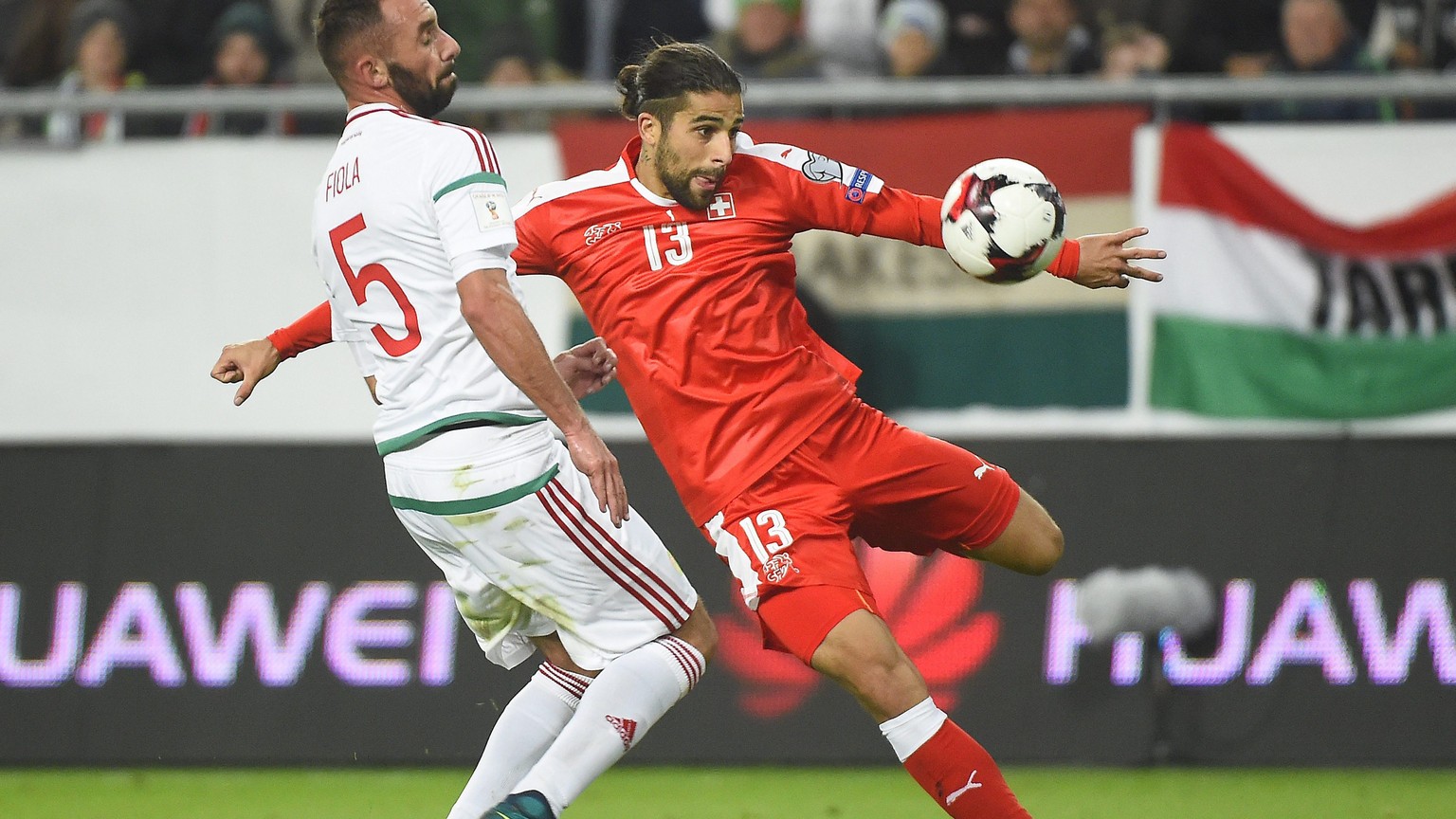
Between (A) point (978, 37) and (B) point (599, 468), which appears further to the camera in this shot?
(A) point (978, 37)

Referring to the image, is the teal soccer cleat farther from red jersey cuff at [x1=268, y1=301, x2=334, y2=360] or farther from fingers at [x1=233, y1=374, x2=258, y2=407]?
red jersey cuff at [x1=268, y1=301, x2=334, y2=360]

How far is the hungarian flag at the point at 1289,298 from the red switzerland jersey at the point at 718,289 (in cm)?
286

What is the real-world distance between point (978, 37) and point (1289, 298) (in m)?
2.16

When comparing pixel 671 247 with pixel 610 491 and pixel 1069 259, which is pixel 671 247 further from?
pixel 1069 259

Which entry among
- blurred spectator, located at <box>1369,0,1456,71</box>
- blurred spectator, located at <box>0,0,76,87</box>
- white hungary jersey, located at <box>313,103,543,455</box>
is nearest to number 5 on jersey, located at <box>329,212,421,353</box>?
white hungary jersey, located at <box>313,103,543,455</box>

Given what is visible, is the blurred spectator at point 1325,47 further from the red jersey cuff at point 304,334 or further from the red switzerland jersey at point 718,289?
the red jersey cuff at point 304,334

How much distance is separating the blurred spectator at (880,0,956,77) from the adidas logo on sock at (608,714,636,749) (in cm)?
466

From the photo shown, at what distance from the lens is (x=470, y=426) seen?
4.56 metres

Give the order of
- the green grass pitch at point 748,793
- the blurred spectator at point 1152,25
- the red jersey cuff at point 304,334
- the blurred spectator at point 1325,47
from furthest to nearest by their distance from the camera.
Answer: the blurred spectator at point 1152,25, the blurred spectator at point 1325,47, the green grass pitch at point 748,793, the red jersey cuff at point 304,334

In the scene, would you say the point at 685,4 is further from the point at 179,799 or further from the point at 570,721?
the point at 570,721

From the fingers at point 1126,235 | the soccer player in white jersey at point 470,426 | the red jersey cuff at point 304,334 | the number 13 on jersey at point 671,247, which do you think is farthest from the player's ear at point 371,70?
the fingers at point 1126,235

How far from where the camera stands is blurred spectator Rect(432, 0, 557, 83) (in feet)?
28.7

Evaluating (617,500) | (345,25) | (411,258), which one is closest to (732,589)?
(617,500)

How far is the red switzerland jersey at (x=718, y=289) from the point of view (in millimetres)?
4961
